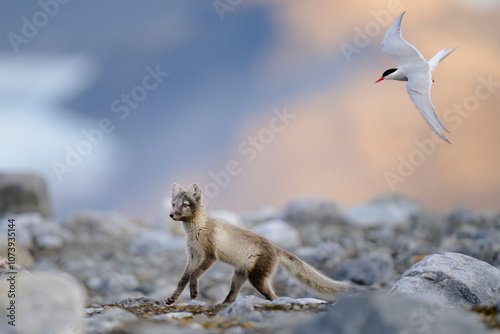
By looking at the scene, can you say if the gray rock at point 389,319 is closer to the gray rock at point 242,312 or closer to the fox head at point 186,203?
the gray rock at point 242,312

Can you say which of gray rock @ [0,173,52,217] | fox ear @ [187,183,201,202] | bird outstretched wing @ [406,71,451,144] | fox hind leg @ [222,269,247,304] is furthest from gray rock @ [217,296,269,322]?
gray rock @ [0,173,52,217]

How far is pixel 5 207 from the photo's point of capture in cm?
2489

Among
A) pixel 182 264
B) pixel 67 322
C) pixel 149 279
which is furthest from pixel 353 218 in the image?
pixel 67 322

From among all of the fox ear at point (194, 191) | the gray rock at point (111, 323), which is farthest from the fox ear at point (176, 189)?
the gray rock at point (111, 323)

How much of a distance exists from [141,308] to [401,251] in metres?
9.80

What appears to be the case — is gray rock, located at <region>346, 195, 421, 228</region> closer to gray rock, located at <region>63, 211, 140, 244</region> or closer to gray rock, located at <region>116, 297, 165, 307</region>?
gray rock, located at <region>63, 211, 140, 244</region>

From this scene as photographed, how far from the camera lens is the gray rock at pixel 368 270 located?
12313 mm

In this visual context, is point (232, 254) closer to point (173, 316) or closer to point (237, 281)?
point (237, 281)

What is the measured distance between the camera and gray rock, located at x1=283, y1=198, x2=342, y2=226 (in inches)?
824

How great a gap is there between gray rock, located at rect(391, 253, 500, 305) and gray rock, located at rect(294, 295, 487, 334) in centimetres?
233

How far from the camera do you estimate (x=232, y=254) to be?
288 inches

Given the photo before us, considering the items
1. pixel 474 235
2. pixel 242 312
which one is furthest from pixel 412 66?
pixel 474 235

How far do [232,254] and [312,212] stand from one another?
14.2m

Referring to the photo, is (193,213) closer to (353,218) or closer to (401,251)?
(401,251)
